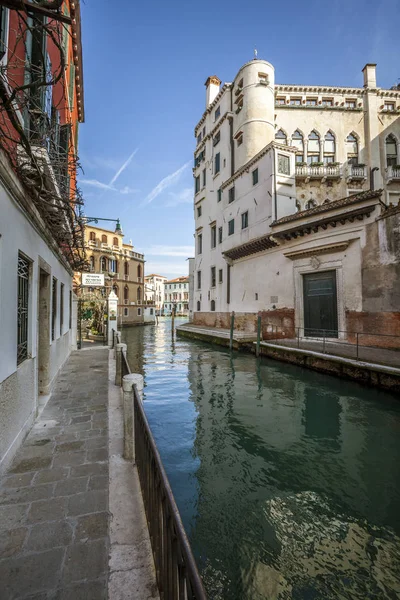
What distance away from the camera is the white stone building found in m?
12.5

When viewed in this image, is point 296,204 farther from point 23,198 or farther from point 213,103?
point 23,198

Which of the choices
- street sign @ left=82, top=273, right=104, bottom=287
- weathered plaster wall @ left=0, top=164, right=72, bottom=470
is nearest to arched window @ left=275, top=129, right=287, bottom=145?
street sign @ left=82, top=273, right=104, bottom=287

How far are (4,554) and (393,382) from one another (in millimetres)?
9198

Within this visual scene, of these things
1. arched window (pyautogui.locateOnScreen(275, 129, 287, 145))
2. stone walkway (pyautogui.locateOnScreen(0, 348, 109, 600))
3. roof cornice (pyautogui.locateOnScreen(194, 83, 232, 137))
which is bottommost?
stone walkway (pyautogui.locateOnScreen(0, 348, 109, 600))

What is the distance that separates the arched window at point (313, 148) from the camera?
23047 mm

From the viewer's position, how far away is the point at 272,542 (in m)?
3.05

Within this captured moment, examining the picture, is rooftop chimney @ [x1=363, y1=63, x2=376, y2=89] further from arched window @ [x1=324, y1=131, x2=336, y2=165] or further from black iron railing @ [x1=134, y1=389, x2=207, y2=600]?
black iron railing @ [x1=134, y1=389, x2=207, y2=600]

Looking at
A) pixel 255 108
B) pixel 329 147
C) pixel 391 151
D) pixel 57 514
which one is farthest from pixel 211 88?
pixel 57 514

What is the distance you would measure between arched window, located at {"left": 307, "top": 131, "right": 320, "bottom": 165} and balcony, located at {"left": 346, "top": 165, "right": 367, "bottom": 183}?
2.88 m

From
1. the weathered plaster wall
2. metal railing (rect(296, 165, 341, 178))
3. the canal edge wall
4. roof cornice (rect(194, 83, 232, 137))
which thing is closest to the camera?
the weathered plaster wall

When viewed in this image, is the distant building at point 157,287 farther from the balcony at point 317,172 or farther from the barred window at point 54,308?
the barred window at point 54,308

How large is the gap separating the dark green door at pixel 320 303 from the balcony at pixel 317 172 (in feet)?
31.0

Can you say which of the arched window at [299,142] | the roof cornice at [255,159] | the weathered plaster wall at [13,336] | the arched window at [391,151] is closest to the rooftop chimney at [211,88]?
the arched window at [299,142]

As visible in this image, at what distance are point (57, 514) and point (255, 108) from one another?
2460 centimetres
